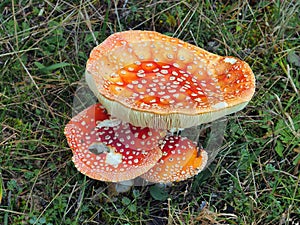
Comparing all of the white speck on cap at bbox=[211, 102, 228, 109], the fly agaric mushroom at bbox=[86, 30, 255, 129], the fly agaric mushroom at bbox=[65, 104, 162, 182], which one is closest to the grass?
the fly agaric mushroom at bbox=[65, 104, 162, 182]

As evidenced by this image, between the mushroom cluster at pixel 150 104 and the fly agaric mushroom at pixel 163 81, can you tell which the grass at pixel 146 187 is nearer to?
the mushroom cluster at pixel 150 104

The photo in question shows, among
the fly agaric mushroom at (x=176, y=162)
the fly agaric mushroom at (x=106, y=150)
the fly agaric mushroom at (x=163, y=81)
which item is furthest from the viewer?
the fly agaric mushroom at (x=176, y=162)

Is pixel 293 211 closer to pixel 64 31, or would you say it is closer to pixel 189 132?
pixel 189 132

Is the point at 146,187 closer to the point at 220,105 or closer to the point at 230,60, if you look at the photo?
the point at 220,105

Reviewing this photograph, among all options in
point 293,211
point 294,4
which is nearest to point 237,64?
point 293,211

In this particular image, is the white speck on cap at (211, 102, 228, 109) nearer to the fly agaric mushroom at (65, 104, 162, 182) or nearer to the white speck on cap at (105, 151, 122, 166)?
the fly agaric mushroom at (65, 104, 162, 182)

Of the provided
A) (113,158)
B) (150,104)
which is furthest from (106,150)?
(150,104)

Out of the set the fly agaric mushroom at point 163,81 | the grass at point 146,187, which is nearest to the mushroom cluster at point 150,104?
the fly agaric mushroom at point 163,81
